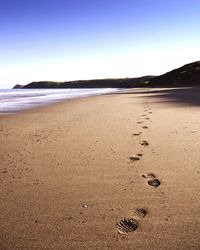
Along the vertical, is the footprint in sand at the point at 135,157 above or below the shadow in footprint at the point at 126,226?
below

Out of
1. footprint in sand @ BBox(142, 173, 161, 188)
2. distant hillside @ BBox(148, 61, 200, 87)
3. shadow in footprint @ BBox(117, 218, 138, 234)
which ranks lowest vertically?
distant hillside @ BBox(148, 61, 200, 87)

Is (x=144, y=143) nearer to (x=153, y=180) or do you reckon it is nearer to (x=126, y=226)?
(x=153, y=180)

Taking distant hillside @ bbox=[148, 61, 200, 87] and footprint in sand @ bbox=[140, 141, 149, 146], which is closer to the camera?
footprint in sand @ bbox=[140, 141, 149, 146]

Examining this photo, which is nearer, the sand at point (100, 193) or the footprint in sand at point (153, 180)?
the sand at point (100, 193)

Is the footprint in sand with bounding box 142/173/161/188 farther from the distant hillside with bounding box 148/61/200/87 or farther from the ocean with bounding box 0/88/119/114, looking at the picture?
the distant hillside with bounding box 148/61/200/87

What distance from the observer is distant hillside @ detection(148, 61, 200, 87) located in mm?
54869

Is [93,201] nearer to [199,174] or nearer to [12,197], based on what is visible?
[12,197]

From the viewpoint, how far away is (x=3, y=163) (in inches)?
164

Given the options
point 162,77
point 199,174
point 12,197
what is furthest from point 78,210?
point 162,77

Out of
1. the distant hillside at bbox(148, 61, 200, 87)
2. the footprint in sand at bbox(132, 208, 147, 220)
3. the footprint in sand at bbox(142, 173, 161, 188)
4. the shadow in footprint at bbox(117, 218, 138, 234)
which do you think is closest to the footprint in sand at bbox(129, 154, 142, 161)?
the footprint in sand at bbox(142, 173, 161, 188)

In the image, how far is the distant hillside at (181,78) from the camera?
5487 centimetres

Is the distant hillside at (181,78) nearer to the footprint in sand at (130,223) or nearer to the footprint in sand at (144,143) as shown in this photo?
the footprint in sand at (144,143)

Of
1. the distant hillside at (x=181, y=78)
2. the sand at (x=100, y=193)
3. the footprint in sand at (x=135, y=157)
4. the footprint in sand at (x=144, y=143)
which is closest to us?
the sand at (x=100, y=193)

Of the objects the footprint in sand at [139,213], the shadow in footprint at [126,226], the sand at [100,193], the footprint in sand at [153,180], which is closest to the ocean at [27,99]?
the sand at [100,193]
